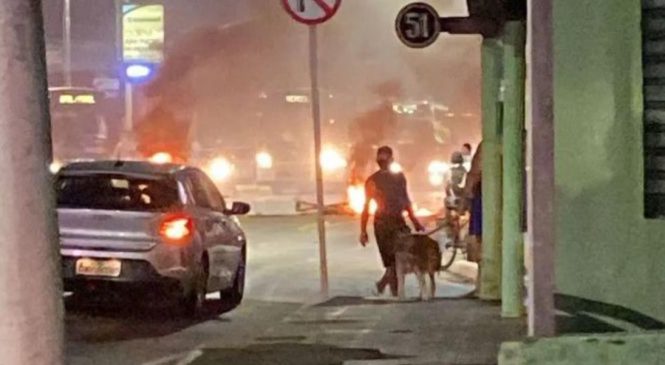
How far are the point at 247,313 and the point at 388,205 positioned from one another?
2253mm

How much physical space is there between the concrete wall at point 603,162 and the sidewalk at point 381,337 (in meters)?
3.16

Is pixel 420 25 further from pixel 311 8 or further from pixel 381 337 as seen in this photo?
pixel 381 337

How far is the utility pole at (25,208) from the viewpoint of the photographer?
17.5 feet

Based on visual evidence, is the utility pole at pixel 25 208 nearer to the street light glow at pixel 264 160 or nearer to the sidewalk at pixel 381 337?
the sidewalk at pixel 381 337

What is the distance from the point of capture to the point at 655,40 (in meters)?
8.00

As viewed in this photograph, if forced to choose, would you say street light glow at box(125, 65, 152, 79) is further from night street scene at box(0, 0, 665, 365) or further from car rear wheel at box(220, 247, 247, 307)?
car rear wheel at box(220, 247, 247, 307)

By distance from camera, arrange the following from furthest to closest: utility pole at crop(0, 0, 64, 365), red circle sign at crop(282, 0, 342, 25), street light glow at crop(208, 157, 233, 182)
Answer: street light glow at crop(208, 157, 233, 182), red circle sign at crop(282, 0, 342, 25), utility pole at crop(0, 0, 64, 365)

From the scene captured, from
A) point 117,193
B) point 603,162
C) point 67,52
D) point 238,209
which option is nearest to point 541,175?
point 603,162

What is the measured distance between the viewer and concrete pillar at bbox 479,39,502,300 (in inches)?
622

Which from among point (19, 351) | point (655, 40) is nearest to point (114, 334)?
point (655, 40)

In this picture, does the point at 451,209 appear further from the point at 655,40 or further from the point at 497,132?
the point at 655,40

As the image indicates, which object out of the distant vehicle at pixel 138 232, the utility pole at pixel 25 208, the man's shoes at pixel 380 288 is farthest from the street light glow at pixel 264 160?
the utility pole at pixel 25 208

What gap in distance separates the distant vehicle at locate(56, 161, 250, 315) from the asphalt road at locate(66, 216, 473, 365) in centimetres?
36

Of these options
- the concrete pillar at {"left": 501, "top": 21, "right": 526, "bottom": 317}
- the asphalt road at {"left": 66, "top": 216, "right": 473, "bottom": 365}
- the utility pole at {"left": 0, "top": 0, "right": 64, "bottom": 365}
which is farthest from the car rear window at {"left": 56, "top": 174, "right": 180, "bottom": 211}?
the utility pole at {"left": 0, "top": 0, "right": 64, "bottom": 365}
